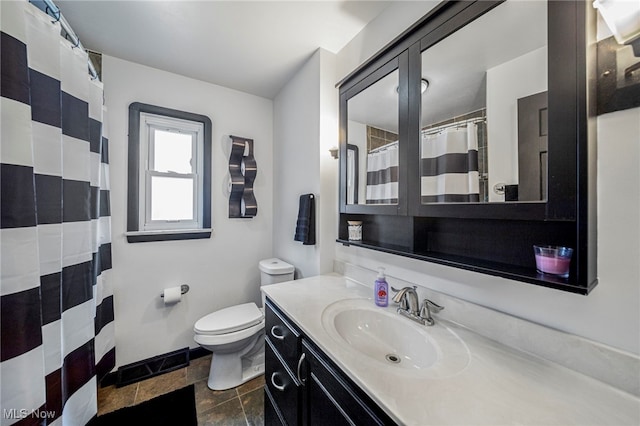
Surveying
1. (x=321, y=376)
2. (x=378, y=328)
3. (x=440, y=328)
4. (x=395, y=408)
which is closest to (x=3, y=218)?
(x=321, y=376)

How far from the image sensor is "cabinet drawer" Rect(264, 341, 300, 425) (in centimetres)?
95

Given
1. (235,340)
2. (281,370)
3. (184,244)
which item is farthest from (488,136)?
(184,244)

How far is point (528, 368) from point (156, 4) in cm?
228

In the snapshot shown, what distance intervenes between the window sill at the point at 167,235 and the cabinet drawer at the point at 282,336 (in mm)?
1095

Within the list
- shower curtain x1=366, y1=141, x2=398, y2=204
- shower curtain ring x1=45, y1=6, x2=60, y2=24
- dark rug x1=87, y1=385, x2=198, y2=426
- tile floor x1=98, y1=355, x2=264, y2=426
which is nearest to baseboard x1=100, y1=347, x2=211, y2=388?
tile floor x1=98, y1=355, x2=264, y2=426

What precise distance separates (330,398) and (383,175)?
969 mm

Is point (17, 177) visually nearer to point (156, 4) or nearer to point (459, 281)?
point (156, 4)

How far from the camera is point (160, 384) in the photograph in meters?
1.66

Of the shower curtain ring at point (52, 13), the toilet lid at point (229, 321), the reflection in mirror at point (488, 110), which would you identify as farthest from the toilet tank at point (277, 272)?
the shower curtain ring at point (52, 13)

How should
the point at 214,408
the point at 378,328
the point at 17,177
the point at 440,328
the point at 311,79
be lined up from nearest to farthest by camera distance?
1. the point at 17,177
2. the point at 440,328
3. the point at 378,328
4. the point at 214,408
5. the point at 311,79

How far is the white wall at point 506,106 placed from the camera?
693 mm

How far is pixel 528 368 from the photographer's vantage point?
0.67m

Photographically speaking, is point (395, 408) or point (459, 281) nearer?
point (395, 408)

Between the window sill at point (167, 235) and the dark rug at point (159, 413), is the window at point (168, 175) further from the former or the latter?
the dark rug at point (159, 413)
